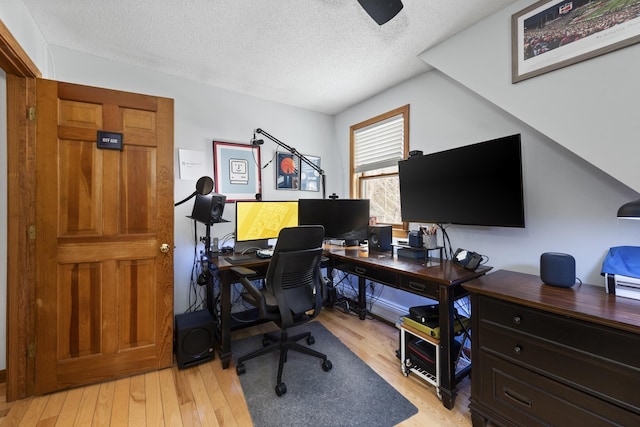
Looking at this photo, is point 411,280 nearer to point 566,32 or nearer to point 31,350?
point 566,32

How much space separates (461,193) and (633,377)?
4.11 feet

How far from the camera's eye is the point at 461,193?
1969mm

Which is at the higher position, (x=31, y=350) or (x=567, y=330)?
(x=567, y=330)

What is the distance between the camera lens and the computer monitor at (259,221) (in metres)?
2.41

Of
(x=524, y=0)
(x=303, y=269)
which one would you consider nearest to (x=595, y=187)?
(x=524, y=0)

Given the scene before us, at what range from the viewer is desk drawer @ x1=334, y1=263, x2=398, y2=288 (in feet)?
6.40

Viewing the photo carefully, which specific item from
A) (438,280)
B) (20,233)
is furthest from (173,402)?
(438,280)

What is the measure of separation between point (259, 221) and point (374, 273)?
118 centimetres

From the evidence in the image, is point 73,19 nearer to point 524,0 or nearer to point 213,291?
point 213,291

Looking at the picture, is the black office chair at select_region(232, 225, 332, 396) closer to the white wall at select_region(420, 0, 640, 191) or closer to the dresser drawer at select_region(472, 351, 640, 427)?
the dresser drawer at select_region(472, 351, 640, 427)

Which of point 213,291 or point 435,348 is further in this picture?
point 213,291

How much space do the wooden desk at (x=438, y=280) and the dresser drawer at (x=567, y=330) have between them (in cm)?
21

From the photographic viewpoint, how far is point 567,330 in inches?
45.6

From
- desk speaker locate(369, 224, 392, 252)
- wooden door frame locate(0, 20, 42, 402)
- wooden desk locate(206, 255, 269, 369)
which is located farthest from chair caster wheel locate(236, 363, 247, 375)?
desk speaker locate(369, 224, 392, 252)
